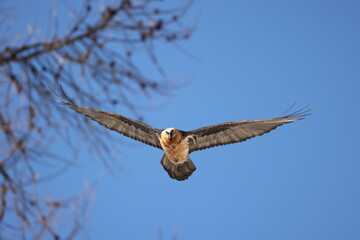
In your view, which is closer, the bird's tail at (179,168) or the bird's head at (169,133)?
the bird's head at (169,133)

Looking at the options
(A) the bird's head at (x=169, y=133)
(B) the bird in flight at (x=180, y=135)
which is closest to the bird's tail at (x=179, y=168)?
(B) the bird in flight at (x=180, y=135)

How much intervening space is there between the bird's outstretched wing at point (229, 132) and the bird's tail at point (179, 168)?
37 cm

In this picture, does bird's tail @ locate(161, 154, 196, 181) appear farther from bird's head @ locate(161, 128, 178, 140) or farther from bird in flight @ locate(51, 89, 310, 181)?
bird's head @ locate(161, 128, 178, 140)

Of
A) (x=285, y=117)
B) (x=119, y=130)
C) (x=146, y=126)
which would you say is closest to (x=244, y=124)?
(x=285, y=117)

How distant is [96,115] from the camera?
8.65m

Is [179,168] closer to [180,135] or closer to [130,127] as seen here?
[180,135]

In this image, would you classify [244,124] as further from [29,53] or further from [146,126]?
[29,53]

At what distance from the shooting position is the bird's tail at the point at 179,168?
338 inches

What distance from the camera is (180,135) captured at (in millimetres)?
8430

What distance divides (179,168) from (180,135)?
0.74 m

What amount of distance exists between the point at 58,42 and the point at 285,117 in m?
5.62

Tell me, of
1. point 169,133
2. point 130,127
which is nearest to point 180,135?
point 169,133

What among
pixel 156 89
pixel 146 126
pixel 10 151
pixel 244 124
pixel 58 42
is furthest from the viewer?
pixel 146 126

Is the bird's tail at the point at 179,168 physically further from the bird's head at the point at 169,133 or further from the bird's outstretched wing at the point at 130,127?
the bird's head at the point at 169,133
